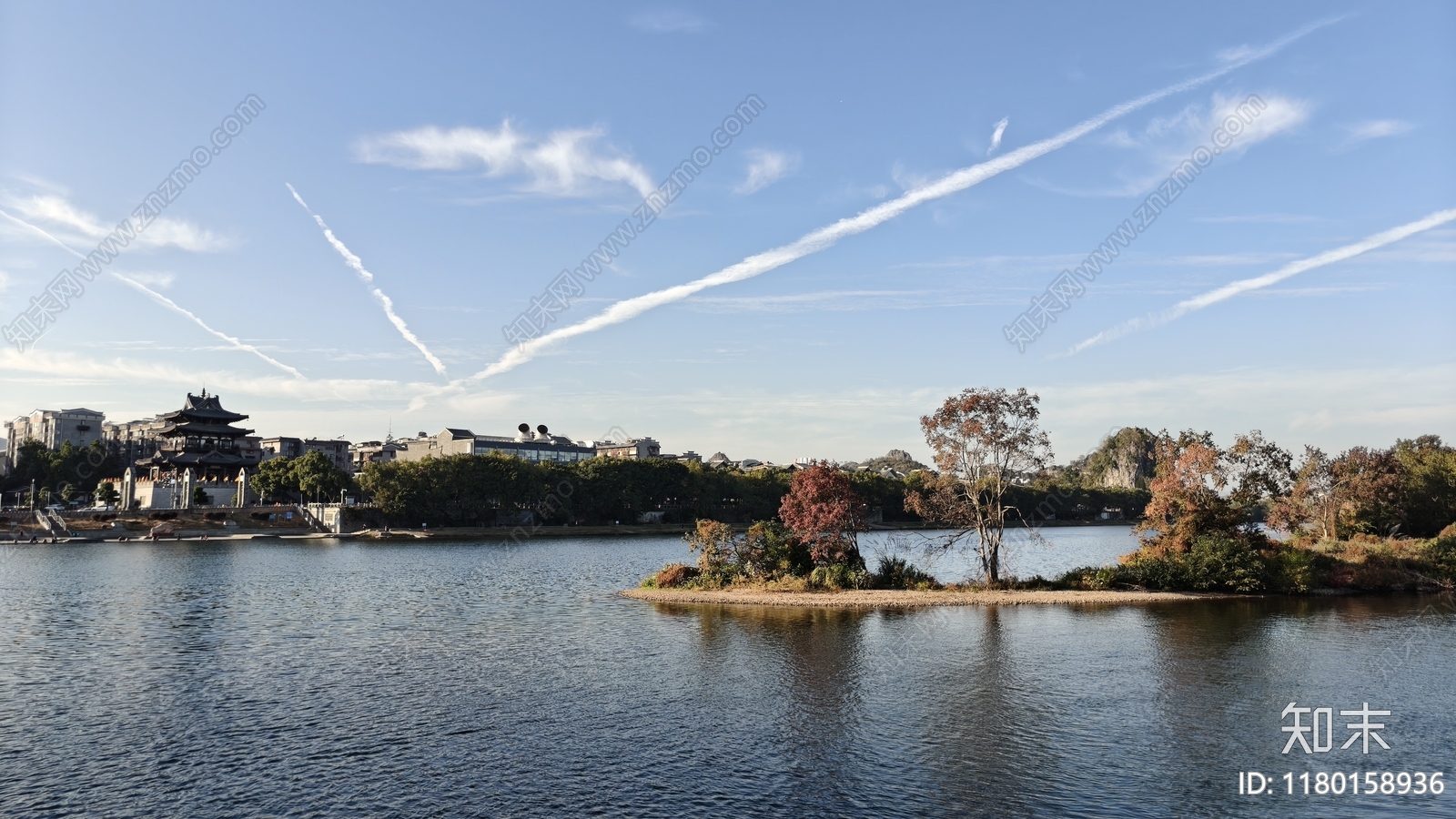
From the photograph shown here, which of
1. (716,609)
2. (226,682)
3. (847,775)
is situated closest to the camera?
(847,775)

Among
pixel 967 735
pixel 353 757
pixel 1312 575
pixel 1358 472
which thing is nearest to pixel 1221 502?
pixel 1312 575

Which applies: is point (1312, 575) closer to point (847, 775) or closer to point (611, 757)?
point (847, 775)

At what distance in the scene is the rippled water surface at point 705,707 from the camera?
19078 millimetres

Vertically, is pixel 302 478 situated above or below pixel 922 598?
above

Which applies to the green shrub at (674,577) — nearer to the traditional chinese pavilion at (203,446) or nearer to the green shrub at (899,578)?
the green shrub at (899,578)

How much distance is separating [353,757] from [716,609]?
24804 mm

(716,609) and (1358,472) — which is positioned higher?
(1358,472)

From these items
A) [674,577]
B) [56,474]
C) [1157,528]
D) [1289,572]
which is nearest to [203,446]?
[56,474]

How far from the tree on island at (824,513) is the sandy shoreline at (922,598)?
9.82 ft

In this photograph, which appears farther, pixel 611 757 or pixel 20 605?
pixel 20 605

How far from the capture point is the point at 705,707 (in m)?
25.9

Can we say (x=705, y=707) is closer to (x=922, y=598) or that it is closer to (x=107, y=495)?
(x=922, y=598)

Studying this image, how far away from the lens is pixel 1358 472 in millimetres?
65688

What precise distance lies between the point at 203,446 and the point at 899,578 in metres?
121
